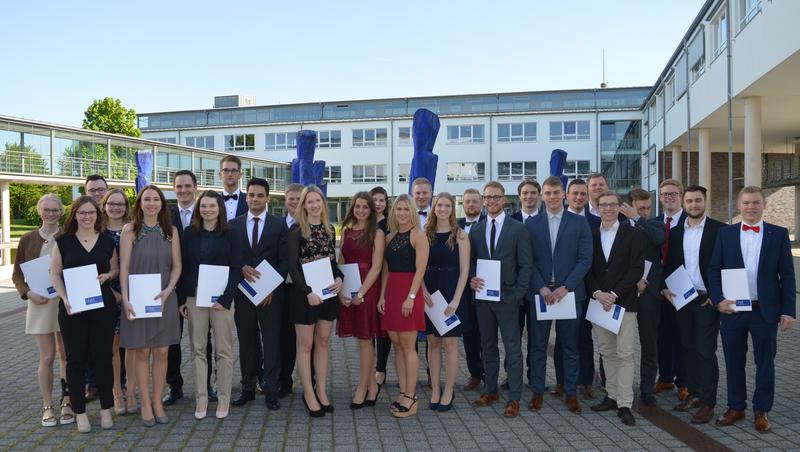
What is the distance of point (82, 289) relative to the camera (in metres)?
4.99

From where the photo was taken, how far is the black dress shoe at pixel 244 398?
Answer: 5902 millimetres

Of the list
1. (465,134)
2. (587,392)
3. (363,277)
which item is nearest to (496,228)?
(363,277)

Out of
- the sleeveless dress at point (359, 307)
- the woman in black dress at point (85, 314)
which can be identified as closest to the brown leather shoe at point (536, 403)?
the sleeveless dress at point (359, 307)

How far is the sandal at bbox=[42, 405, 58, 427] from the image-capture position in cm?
528

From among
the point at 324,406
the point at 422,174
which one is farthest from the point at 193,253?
the point at 422,174

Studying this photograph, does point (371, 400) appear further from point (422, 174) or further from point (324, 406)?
point (422, 174)

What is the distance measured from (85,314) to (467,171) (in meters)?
43.1

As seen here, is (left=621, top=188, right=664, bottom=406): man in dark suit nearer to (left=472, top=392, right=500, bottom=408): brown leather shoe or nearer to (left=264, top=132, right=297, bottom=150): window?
(left=472, top=392, right=500, bottom=408): brown leather shoe

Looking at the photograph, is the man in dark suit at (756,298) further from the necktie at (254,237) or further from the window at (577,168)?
the window at (577,168)

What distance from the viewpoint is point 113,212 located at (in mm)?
5500

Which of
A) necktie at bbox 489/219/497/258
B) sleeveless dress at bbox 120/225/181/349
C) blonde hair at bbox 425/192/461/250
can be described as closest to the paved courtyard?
sleeveless dress at bbox 120/225/181/349

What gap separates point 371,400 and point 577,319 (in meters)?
2.10

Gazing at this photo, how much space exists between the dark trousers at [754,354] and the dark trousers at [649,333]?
0.59 metres

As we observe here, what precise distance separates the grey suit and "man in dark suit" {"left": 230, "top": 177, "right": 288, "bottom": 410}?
6.12ft
